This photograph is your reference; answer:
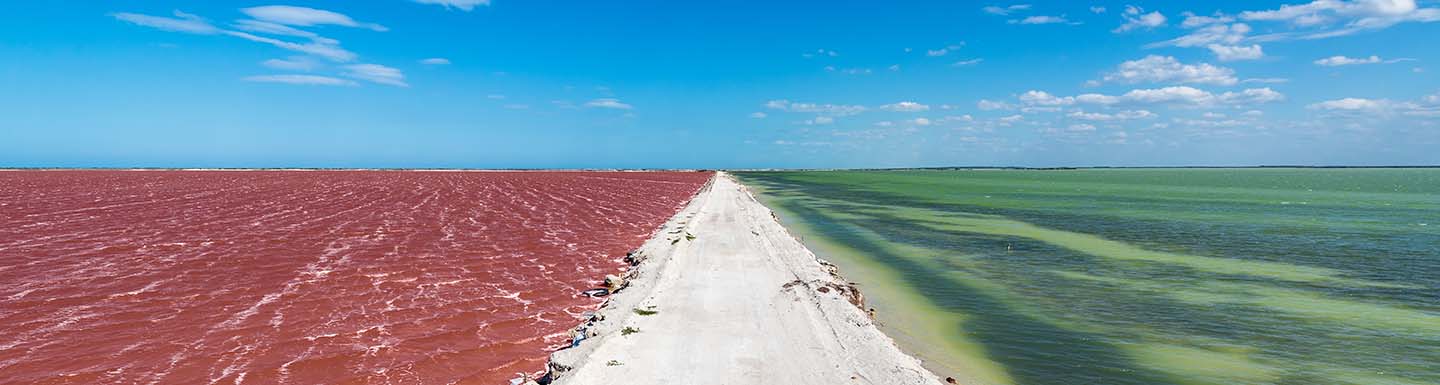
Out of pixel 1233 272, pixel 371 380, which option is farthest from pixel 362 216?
pixel 1233 272

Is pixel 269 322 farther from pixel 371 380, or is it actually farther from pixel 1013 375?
pixel 1013 375

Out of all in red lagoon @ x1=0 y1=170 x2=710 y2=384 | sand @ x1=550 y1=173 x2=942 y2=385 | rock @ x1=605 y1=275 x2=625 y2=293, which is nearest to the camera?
sand @ x1=550 y1=173 x2=942 y2=385

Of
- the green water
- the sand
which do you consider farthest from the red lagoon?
the green water

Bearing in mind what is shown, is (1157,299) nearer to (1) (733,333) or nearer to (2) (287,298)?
(1) (733,333)

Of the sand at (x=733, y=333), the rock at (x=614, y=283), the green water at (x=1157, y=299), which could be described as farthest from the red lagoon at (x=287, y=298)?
the green water at (x=1157, y=299)

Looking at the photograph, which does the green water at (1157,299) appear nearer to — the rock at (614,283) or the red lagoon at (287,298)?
the rock at (614,283)

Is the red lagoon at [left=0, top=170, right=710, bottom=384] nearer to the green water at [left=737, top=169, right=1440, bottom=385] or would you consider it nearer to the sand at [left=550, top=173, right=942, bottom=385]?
the sand at [left=550, top=173, right=942, bottom=385]
